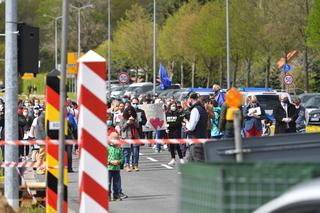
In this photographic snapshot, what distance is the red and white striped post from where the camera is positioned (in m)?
9.38

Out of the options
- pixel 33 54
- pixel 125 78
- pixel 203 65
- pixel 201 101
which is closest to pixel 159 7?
pixel 203 65

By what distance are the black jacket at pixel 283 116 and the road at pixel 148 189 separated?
8.83ft

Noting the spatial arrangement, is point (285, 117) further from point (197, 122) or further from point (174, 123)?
point (174, 123)

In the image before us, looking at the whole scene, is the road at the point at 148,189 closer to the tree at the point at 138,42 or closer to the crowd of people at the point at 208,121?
the crowd of people at the point at 208,121

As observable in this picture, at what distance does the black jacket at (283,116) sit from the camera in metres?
24.7

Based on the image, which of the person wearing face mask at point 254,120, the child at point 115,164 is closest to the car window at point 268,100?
the person wearing face mask at point 254,120

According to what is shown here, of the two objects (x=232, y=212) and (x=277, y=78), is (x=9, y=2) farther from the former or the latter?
(x=277, y=78)

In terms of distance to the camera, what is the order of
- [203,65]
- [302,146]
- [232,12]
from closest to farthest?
[302,146], [232,12], [203,65]

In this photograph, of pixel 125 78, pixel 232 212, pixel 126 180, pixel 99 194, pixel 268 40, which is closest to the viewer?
pixel 232 212

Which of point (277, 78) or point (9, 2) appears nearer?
point (9, 2)

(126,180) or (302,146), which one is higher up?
(302,146)

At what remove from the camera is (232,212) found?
488 centimetres

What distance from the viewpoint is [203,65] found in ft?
273

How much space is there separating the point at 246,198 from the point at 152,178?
1746cm
